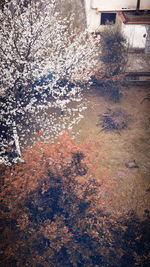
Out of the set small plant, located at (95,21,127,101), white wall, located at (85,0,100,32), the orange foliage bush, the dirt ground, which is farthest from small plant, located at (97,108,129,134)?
white wall, located at (85,0,100,32)

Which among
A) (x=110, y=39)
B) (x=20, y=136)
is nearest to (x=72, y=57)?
(x=110, y=39)

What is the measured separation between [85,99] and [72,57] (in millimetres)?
3228

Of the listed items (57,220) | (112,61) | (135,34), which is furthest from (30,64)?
(135,34)

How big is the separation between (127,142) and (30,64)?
23.5 ft

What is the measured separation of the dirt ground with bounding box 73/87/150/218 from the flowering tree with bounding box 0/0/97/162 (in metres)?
1.76

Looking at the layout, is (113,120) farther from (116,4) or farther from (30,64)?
(116,4)

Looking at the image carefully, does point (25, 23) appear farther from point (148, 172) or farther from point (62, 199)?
point (148, 172)

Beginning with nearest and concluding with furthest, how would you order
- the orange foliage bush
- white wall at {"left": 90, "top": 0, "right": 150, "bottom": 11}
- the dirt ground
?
the orange foliage bush → the dirt ground → white wall at {"left": 90, "top": 0, "right": 150, "bottom": 11}

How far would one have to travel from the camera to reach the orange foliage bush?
18.5ft

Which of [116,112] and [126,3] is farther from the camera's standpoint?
[126,3]

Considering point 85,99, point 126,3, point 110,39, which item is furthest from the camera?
point 126,3

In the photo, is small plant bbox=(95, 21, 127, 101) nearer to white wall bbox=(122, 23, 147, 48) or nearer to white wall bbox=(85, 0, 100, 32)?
white wall bbox=(122, 23, 147, 48)

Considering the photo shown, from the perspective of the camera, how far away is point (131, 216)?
6.95m

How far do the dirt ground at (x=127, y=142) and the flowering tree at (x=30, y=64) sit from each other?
1760mm
